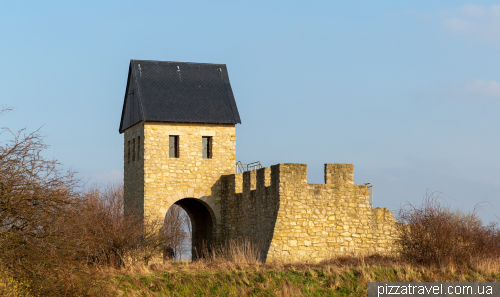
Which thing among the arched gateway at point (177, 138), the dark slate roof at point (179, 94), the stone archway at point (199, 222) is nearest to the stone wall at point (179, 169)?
the arched gateway at point (177, 138)

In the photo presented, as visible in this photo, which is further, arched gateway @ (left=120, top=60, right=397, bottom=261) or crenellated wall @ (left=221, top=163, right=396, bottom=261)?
arched gateway @ (left=120, top=60, right=397, bottom=261)

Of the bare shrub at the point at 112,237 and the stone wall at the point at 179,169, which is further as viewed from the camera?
the stone wall at the point at 179,169

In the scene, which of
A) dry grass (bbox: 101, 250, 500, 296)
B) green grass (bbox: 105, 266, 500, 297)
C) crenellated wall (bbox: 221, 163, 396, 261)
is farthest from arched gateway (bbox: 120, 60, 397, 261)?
green grass (bbox: 105, 266, 500, 297)

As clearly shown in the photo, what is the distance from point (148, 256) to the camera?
67.7ft

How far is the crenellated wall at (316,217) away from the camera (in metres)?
20.9

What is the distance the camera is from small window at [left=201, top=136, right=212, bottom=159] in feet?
84.9

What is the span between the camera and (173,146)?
25.7m

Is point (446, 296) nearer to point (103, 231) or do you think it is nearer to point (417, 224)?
point (417, 224)

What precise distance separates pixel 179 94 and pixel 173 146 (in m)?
2.14

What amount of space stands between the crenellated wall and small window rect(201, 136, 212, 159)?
419cm

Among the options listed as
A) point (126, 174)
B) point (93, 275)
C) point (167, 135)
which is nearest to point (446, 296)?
point (93, 275)

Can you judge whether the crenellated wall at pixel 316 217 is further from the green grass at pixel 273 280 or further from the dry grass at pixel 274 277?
the green grass at pixel 273 280

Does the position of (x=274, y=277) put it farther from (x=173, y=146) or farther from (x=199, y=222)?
(x=199, y=222)

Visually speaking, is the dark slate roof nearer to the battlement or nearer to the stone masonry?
the stone masonry
